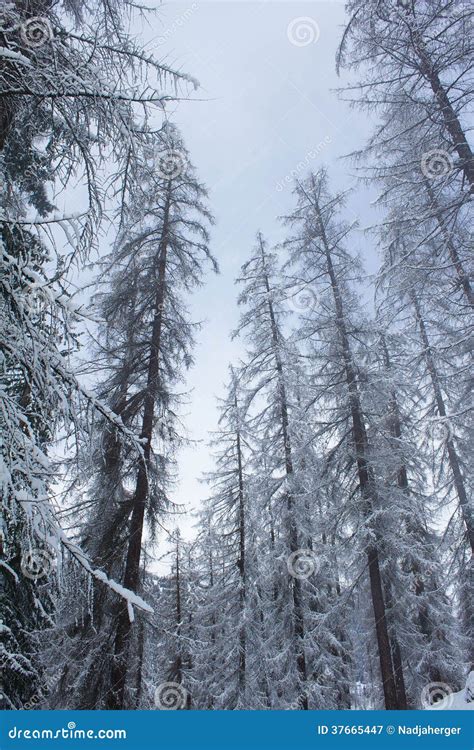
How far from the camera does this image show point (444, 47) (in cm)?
676

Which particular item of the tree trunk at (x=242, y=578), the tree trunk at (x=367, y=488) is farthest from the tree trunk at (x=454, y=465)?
the tree trunk at (x=242, y=578)

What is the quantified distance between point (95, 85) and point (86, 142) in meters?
0.48

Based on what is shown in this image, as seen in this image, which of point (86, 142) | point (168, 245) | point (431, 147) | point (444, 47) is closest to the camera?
point (86, 142)

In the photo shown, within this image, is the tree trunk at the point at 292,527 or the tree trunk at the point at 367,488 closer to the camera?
the tree trunk at the point at 367,488

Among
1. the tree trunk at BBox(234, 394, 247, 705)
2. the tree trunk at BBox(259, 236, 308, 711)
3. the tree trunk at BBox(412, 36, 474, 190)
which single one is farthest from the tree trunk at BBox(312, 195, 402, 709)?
the tree trunk at BBox(412, 36, 474, 190)

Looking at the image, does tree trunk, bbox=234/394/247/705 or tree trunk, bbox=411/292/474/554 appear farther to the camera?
tree trunk, bbox=234/394/247/705

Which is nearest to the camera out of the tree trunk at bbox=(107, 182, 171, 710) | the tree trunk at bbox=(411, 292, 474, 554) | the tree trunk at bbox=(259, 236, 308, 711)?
the tree trunk at bbox=(107, 182, 171, 710)

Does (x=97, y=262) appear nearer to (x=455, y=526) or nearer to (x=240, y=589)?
(x=240, y=589)

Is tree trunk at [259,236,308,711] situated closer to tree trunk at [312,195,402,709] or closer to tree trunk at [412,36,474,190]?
tree trunk at [312,195,402,709]

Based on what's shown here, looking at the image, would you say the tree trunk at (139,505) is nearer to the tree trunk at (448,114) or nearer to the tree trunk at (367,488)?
the tree trunk at (367,488)

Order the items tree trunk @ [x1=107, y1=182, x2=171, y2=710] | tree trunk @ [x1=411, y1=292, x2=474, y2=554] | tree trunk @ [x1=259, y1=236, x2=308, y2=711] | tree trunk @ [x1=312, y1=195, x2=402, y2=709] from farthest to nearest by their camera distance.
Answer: tree trunk @ [x1=411, y1=292, x2=474, y2=554]
tree trunk @ [x1=259, y1=236, x2=308, y2=711]
tree trunk @ [x1=312, y1=195, x2=402, y2=709]
tree trunk @ [x1=107, y1=182, x2=171, y2=710]

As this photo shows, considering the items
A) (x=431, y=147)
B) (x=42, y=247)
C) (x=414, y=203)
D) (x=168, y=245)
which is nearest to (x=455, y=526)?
(x=414, y=203)

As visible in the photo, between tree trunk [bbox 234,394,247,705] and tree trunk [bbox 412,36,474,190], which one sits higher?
tree trunk [bbox 412,36,474,190]

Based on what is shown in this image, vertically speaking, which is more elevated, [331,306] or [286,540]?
[331,306]
